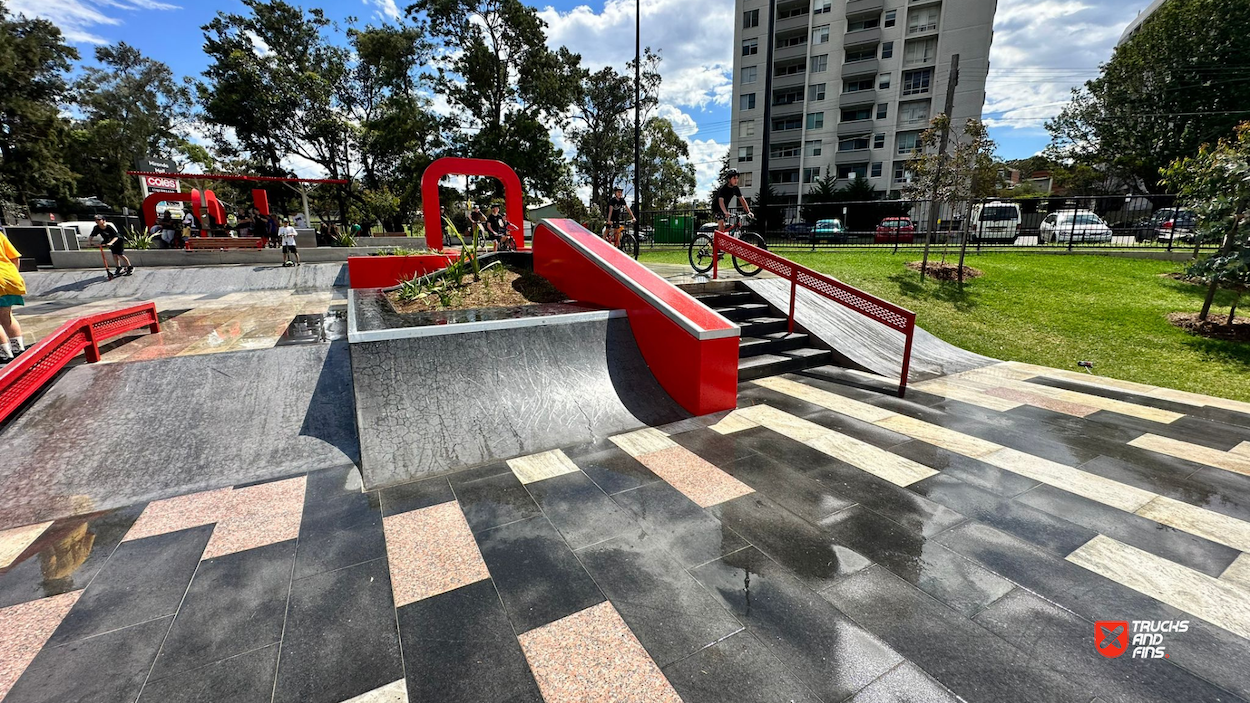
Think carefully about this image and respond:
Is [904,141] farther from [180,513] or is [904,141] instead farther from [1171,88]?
[180,513]

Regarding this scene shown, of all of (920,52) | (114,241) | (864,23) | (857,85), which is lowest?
(114,241)

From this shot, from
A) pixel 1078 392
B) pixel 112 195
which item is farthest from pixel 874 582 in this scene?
pixel 112 195

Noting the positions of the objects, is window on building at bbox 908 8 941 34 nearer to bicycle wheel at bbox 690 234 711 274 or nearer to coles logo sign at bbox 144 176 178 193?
bicycle wheel at bbox 690 234 711 274

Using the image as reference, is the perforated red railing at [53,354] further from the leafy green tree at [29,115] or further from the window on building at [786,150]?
the window on building at [786,150]

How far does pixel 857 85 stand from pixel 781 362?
5261 centimetres

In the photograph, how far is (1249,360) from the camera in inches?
277

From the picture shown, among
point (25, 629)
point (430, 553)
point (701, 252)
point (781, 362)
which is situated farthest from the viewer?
point (701, 252)

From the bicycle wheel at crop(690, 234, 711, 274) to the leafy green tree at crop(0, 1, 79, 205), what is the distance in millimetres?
44468

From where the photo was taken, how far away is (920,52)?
44.3m

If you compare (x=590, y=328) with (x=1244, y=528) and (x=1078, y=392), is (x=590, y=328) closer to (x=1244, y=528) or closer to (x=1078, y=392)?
(x=1244, y=528)

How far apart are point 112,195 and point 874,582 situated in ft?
207

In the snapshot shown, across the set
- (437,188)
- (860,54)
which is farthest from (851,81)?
(437,188)

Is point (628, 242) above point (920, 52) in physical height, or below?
below

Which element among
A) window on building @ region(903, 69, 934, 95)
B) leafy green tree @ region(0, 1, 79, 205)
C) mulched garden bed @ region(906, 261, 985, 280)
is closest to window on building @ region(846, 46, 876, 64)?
window on building @ region(903, 69, 934, 95)
